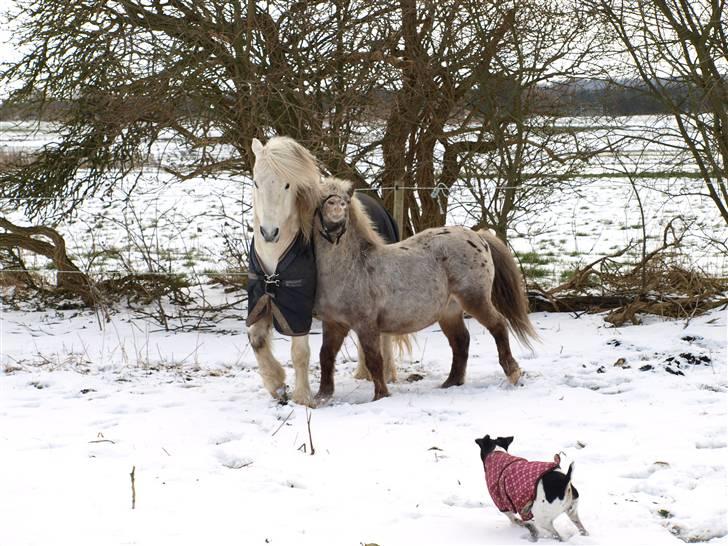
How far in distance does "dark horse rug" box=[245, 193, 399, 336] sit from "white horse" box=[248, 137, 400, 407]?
4cm

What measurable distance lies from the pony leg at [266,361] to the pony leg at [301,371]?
0.34 feet

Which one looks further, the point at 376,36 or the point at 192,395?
the point at 376,36

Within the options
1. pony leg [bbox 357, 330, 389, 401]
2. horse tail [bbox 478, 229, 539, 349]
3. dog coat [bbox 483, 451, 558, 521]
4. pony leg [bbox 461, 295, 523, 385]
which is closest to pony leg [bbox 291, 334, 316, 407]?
pony leg [bbox 357, 330, 389, 401]

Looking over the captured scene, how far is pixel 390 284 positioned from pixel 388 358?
0.74 m

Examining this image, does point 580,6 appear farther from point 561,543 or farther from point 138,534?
point 138,534

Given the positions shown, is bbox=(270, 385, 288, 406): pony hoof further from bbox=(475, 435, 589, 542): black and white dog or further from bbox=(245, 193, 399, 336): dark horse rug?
bbox=(475, 435, 589, 542): black and white dog

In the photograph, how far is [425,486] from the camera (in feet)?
12.1

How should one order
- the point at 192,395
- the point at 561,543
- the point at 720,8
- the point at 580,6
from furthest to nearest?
1. the point at 580,6
2. the point at 720,8
3. the point at 192,395
4. the point at 561,543

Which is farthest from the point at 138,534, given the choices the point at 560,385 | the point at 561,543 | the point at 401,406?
the point at 560,385

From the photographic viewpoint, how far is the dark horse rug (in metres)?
5.16

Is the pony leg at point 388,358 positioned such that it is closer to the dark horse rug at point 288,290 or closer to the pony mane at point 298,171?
the dark horse rug at point 288,290

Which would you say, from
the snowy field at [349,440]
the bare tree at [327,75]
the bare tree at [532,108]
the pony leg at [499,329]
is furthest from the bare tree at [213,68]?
the pony leg at [499,329]

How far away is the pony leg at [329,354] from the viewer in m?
5.38

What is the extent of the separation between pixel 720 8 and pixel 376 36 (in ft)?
9.66
